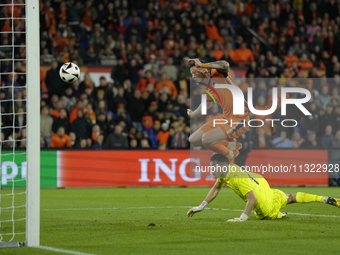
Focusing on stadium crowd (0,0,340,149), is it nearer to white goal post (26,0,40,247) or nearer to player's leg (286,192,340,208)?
player's leg (286,192,340,208)

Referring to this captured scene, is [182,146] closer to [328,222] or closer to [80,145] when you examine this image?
[80,145]

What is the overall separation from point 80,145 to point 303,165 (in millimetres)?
6723

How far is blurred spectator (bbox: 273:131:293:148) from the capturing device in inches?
673

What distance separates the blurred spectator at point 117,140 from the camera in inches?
658

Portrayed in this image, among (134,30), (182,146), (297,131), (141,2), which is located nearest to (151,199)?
(182,146)

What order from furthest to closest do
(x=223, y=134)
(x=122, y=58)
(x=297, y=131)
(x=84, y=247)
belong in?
(x=122, y=58) → (x=297, y=131) → (x=223, y=134) → (x=84, y=247)

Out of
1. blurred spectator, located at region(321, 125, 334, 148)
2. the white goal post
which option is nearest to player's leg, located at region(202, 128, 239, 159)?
the white goal post

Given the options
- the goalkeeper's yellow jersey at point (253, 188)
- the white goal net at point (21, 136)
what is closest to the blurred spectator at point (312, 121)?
the white goal net at point (21, 136)

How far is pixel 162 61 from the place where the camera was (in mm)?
19828

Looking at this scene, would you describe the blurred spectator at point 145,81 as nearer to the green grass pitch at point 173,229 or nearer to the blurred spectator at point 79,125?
the blurred spectator at point 79,125

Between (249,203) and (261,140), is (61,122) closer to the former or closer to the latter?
(261,140)

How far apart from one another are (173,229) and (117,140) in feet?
30.5

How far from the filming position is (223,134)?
1048cm

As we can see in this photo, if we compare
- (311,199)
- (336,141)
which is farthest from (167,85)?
(311,199)
